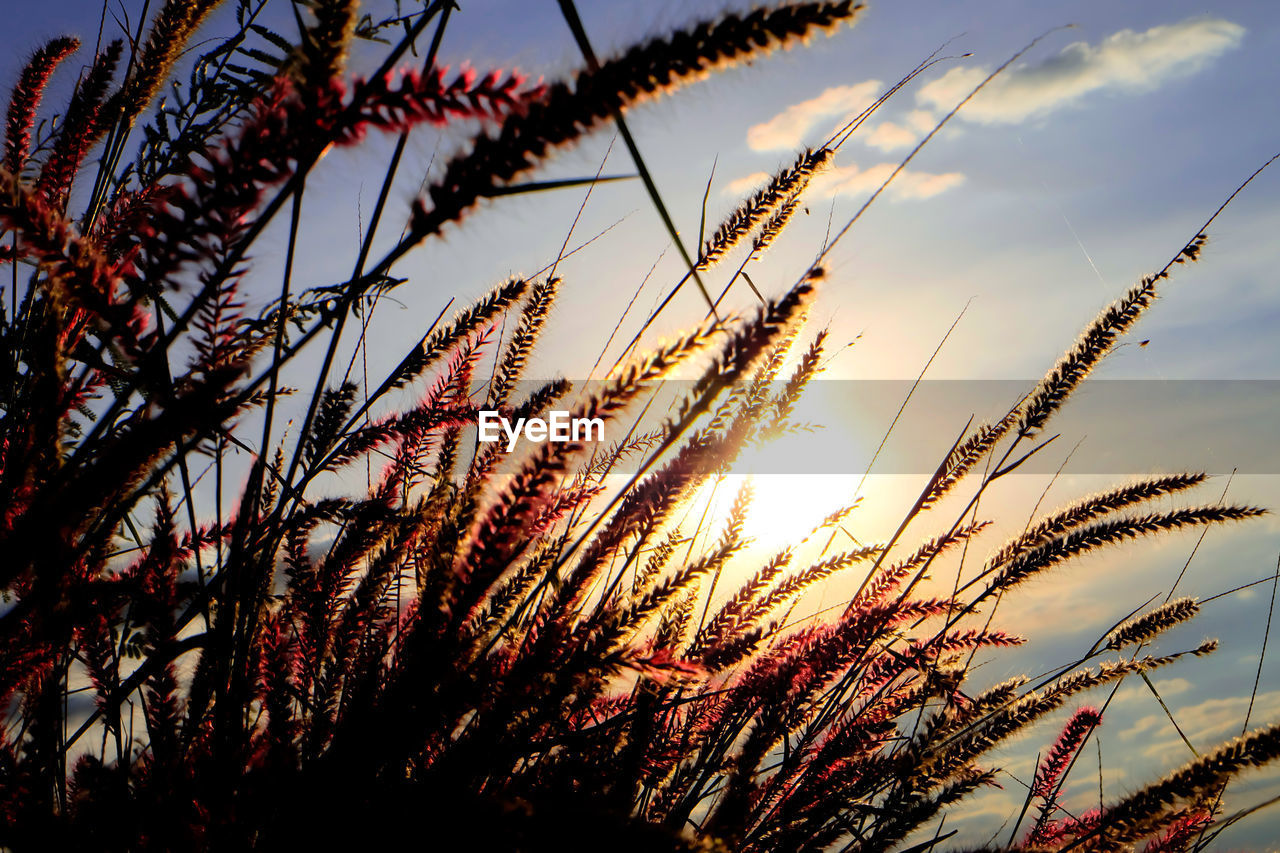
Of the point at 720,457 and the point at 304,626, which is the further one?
the point at 304,626

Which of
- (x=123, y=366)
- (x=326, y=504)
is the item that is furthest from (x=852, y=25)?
(x=326, y=504)

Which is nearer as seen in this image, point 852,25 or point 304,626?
point 852,25

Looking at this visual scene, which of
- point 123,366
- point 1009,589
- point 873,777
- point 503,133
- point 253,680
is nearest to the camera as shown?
point 503,133

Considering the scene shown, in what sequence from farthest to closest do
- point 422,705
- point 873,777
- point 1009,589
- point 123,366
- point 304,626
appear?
point 1009,589 → point 873,777 → point 304,626 → point 123,366 → point 422,705

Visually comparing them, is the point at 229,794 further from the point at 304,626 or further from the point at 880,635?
the point at 880,635

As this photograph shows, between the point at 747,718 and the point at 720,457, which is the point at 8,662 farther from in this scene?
the point at 747,718

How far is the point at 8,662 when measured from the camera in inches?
37.4

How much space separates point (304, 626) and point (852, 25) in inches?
50.3

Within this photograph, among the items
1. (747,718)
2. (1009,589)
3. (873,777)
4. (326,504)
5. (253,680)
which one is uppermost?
(326,504)

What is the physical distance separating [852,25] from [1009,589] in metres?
1.56

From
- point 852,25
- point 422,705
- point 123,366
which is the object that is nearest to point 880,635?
point 422,705

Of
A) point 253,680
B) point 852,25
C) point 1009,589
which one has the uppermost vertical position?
point 852,25

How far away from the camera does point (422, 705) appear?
68 centimetres

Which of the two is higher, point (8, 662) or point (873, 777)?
point (8, 662)
